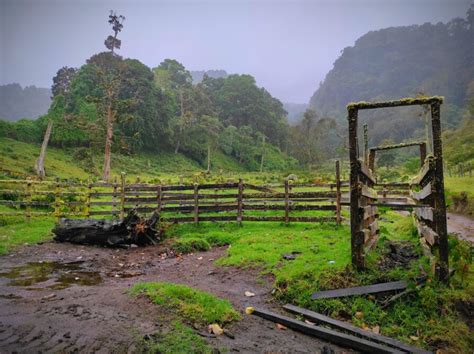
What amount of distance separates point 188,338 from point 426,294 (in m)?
3.82

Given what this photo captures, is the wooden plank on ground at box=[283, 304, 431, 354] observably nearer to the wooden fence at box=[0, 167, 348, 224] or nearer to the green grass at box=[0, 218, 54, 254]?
the wooden fence at box=[0, 167, 348, 224]

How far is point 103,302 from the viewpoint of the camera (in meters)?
5.21

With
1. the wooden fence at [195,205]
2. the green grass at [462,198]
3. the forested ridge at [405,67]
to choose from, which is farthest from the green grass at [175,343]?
the forested ridge at [405,67]

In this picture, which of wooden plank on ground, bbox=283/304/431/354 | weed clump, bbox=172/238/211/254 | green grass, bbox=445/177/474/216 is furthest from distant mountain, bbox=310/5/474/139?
wooden plank on ground, bbox=283/304/431/354

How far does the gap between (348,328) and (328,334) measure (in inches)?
13.5

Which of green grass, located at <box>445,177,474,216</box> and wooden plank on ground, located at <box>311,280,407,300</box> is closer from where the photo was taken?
wooden plank on ground, located at <box>311,280,407,300</box>

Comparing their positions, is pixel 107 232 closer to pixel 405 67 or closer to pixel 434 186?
pixel 434 186

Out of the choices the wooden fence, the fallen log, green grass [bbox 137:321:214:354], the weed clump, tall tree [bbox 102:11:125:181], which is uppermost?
tall tree [bbox 102:11:125:181]

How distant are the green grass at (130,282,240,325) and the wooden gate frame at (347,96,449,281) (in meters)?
2.71

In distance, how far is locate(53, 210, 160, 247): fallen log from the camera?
409 inches

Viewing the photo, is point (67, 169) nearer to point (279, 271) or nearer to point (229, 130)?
point (279, 271)

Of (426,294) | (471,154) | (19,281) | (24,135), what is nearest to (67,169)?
(24,135)

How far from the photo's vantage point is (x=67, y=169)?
33594 millimetres

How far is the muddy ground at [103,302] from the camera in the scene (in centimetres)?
406
